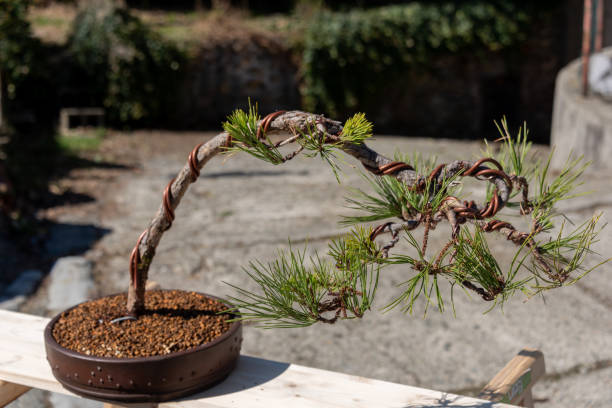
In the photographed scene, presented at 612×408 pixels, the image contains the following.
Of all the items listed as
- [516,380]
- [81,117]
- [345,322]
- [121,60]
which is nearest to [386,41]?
[121,60]

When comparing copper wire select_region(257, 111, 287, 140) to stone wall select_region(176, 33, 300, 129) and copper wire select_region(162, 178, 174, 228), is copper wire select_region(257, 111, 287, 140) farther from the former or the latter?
stone wall select_region(176, 33, 300, 129)

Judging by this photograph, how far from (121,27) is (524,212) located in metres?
8.30

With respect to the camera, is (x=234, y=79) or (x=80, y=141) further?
(x=234, y=79)

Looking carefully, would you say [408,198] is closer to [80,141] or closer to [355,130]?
[355,130]

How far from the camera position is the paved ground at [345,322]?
8.95ft

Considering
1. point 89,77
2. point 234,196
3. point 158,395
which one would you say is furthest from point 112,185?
point 158,395

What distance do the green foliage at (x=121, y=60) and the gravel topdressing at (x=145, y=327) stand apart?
295 inches

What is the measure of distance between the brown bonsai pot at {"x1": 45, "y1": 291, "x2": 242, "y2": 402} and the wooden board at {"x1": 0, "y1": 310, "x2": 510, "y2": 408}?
0.05 metres

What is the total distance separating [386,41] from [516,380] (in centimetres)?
837

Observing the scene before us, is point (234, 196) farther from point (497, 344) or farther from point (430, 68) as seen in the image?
point (430, 68)

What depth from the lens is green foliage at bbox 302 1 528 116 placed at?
9297mm

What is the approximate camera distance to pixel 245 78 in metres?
9.38

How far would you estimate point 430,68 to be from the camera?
32.4 feet

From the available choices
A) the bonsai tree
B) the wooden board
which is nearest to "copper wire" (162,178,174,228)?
the bonsai tree
